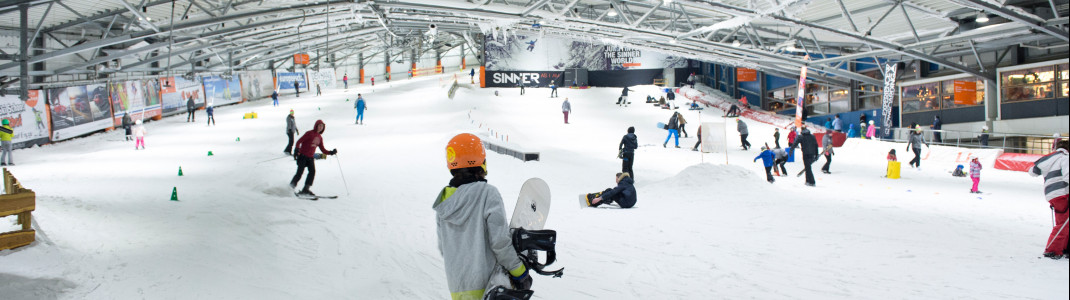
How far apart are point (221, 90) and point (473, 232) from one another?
35212mm

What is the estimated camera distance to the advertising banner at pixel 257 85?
118 ft

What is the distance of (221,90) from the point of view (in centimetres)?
3275

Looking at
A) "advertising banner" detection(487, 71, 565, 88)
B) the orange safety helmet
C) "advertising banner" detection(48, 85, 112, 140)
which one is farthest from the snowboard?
"advertising banner" detection(487, 71, 565, 88)

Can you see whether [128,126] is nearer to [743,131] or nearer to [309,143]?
[309,143]

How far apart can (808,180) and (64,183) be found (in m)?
14.7

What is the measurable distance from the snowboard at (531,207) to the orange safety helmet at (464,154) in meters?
0.24

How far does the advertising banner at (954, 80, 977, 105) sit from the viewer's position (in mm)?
22391

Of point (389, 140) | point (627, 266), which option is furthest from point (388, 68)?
point (627, 266)

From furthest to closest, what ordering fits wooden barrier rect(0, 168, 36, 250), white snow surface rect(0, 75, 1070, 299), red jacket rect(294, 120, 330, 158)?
red jacket rect(294, 120, 330, 158), wooden barrier rect(0, 168, 36, 250), white snow surface rect(0, 75, 1070, 299)

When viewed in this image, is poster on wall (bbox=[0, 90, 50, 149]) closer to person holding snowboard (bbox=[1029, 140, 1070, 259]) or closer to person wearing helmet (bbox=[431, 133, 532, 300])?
person wearing helmet (bbox=[431, 133, 532, 300])

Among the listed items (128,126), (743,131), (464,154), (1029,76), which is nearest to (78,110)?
(128,126)

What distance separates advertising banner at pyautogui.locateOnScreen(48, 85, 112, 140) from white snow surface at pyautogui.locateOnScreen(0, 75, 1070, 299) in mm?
4919

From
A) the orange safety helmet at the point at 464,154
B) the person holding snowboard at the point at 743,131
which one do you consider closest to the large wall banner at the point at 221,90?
the person holding snowboard at the point at 743,131

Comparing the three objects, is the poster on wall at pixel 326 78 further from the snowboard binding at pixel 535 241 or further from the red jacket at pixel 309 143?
the snowboard binding at pixel 535 241
